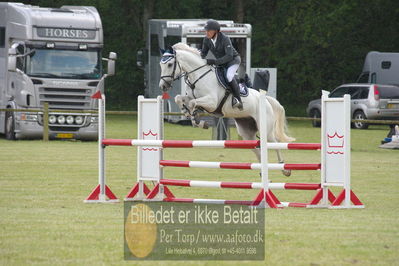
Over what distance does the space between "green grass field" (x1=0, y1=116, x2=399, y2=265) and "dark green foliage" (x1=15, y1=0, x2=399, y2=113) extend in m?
22.7

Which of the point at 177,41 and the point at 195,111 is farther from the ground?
the point at 177,41

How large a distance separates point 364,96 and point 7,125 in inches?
554

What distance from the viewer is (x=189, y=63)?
45.6 ft

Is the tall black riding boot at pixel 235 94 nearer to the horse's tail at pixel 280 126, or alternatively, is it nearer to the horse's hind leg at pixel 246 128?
the horse's hind leg at pixel 246 128

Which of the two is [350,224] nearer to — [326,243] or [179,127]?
[326,243]

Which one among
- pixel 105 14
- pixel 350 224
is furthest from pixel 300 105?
pixel 350 224

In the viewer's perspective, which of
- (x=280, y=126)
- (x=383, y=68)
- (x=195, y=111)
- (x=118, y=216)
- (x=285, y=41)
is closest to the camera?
(x=118, y=216)

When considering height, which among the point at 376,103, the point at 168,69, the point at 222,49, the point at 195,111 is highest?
the point at 222,49

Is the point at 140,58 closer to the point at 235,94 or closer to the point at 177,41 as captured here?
the point at 177,41

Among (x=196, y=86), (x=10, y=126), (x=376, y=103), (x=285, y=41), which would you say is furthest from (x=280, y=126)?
(x=285, y=41)

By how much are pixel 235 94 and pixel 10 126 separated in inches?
524

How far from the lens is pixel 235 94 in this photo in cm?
1428

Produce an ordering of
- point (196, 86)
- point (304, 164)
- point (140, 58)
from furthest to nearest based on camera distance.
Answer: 1. point (140, 58)
2. point (196, 86)
3. point (304, 164)

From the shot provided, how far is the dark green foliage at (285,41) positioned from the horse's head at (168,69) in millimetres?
28448
